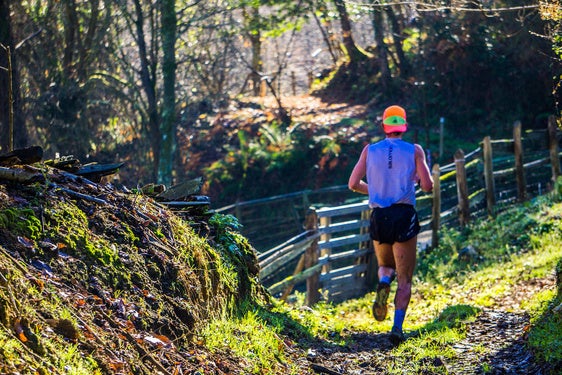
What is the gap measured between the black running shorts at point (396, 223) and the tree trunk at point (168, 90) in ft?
29.8

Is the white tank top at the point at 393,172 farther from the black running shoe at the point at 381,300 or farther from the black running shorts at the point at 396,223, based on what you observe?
the black running shoe at the point at 381,300

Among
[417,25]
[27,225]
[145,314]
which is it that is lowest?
[145,314]

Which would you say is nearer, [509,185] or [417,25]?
[509,185]

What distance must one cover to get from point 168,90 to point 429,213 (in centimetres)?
668

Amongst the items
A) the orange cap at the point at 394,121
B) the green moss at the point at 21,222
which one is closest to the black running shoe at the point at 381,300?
the orange cap at the point at 394,121

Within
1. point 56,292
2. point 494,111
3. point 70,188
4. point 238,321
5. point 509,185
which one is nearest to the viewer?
point 56,292

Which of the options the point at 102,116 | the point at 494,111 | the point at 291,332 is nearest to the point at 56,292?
the point at 291,332

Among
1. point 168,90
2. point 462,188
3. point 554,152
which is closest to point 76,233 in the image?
point 462,188

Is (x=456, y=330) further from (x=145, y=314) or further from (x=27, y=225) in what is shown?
(x=27, y=225)

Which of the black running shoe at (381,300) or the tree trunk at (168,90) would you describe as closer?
the black running shoe at (381,300)

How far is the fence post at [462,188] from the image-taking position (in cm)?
1477

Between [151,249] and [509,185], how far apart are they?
524 inches

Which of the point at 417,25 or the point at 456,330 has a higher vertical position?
the point at 417,25

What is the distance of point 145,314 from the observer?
561 centimetres
